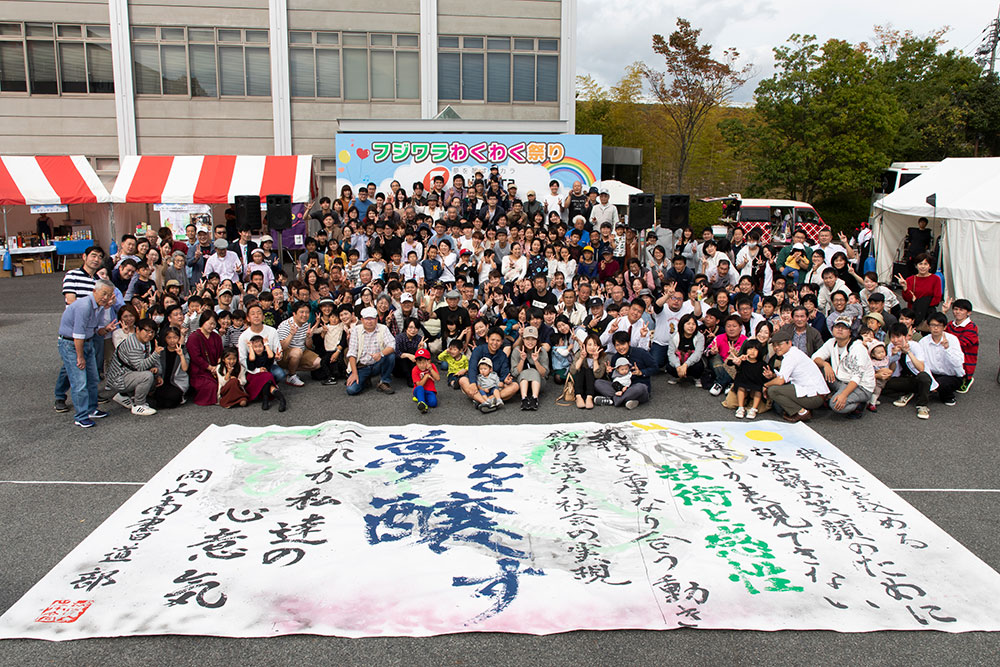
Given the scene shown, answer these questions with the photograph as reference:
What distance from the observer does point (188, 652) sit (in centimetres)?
421

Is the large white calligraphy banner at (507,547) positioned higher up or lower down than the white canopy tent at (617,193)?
lower down

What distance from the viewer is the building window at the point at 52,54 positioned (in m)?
23.2

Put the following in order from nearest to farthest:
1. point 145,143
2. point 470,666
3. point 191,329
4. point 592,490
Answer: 1. point 470,666
2. point 592,490
3. point 191,329
4. point 145,143

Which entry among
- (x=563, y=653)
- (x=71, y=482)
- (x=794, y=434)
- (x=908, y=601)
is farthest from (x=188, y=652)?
(x=794, y=434)

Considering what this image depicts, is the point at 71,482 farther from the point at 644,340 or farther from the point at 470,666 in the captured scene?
the point at 644,340

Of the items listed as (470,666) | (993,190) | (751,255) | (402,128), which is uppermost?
(402,128)

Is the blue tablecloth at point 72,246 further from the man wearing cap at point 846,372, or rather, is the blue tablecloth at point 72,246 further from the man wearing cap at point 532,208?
the man wearing cap at point 846,372

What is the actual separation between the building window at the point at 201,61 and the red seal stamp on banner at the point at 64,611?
21.8 m

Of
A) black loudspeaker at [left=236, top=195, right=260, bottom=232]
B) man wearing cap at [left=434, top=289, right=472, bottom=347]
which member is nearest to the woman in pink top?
man wearing cap at [left=434, top=289, right=472, bottom=347]

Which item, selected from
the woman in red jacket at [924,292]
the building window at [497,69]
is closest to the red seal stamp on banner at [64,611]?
the woman in red jacket at [924,292]

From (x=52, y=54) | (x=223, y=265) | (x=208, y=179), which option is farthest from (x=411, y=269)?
(x=52, y=54)

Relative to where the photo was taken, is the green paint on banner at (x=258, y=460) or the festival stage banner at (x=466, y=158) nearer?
the green paint on banner at (x=258, y=460)

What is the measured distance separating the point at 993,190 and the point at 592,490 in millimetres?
12302

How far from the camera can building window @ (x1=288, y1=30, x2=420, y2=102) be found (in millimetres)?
23656
